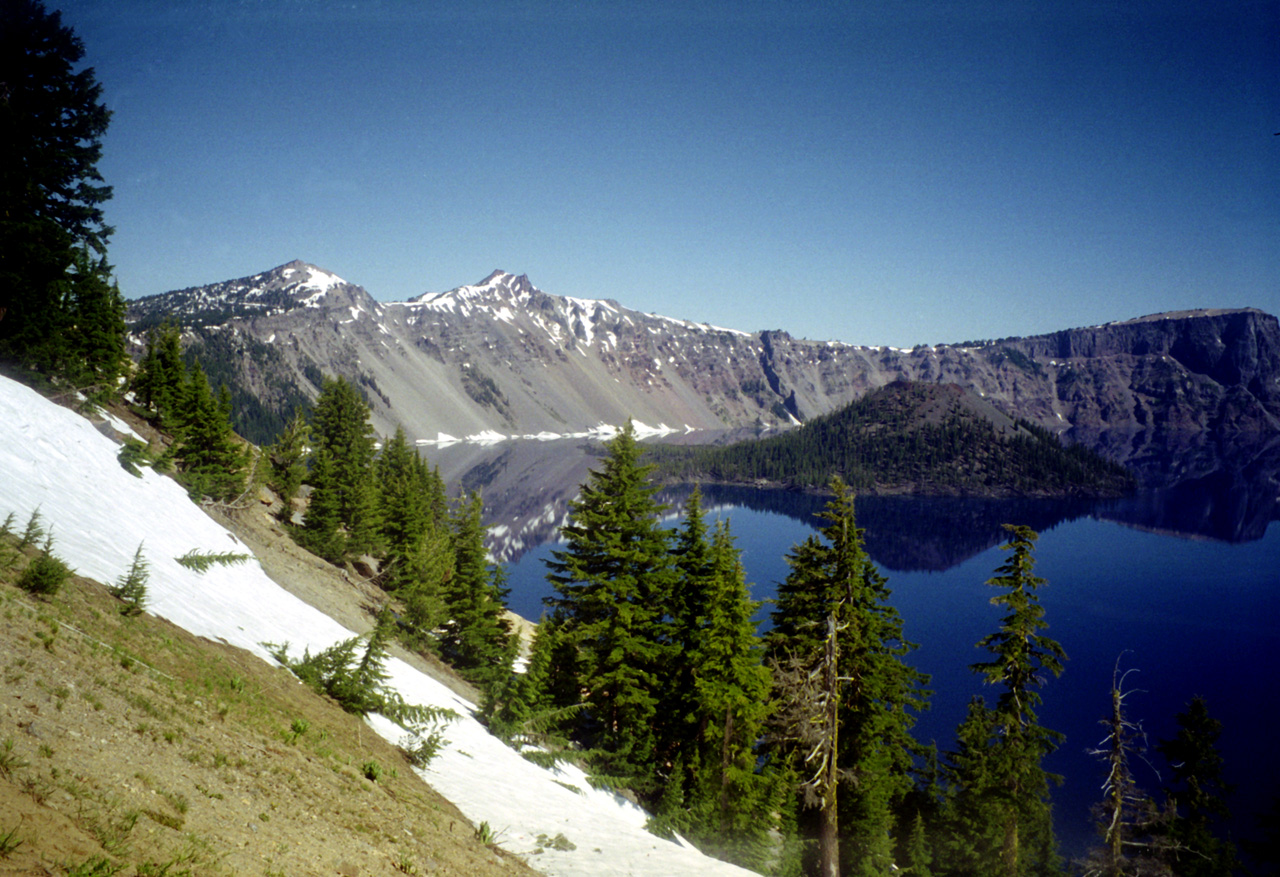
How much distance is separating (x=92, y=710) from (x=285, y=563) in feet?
59.2

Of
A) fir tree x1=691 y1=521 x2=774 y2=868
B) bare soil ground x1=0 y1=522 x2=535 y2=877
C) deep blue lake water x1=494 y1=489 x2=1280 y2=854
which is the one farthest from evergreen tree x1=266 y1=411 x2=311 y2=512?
fir tree x1=691 y1=521 x2=774 y2=868

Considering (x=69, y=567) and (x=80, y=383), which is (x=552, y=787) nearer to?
(x=69, y=567)

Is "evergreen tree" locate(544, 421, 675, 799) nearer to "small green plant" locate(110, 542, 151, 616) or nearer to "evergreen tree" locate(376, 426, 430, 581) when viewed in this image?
"small green plant" locate(110, 542, 151, 616)

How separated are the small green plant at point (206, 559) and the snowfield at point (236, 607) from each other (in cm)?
28

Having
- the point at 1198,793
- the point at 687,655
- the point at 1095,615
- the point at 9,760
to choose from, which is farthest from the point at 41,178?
the point at 1095,615

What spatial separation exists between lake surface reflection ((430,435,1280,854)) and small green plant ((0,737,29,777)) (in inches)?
634

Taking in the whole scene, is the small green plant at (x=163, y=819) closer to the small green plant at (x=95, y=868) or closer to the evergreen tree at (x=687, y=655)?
the small green plant at (x=95, y=868)

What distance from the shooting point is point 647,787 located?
19500 mm

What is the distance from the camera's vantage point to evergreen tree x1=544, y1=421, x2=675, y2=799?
66.3 ft

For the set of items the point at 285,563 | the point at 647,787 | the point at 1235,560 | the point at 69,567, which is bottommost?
the point at 647,787

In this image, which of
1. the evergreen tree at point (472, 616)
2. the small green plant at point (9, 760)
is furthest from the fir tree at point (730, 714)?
the small green plant at point (9, 760)

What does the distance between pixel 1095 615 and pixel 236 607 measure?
85788 mm

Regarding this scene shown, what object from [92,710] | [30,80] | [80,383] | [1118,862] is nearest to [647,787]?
[1118,862]

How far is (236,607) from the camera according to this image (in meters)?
16.8
